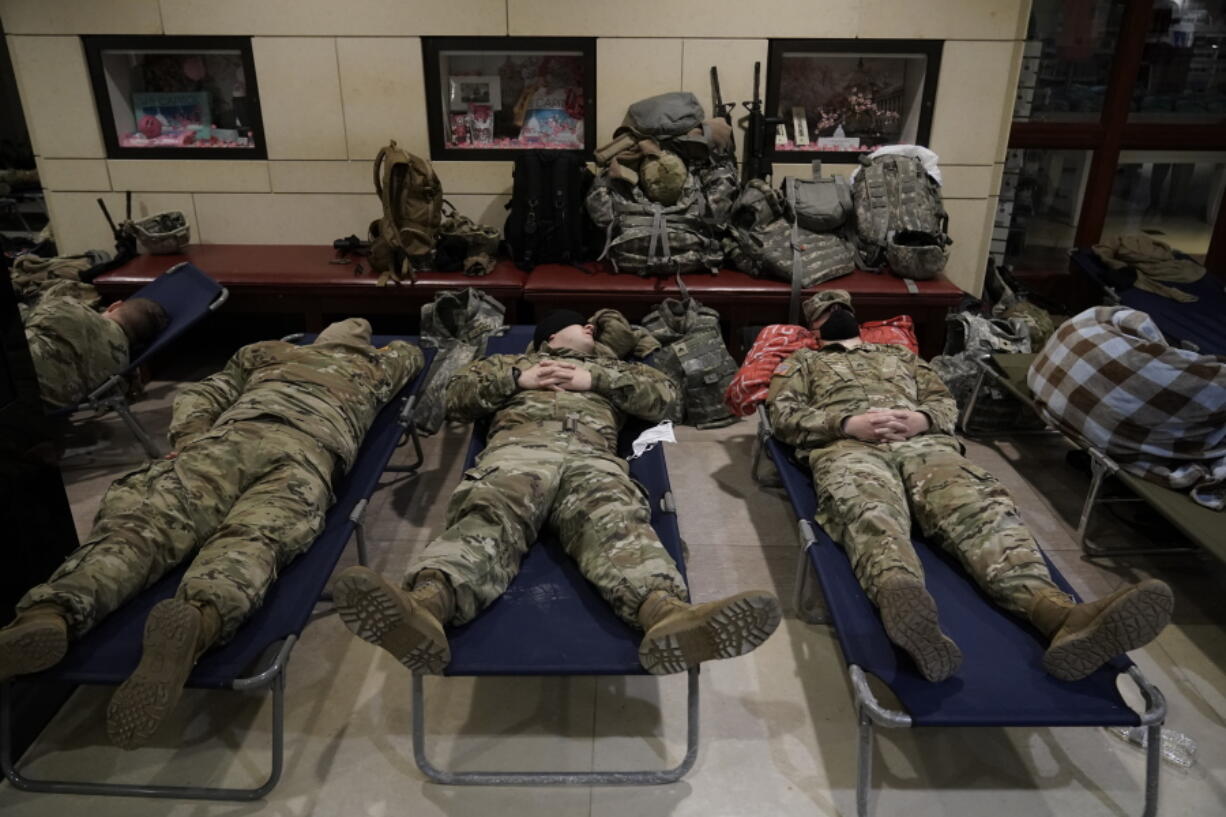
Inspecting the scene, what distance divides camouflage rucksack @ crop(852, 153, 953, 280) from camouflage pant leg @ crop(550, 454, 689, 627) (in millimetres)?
2581

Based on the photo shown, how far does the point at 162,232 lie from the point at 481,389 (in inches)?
118

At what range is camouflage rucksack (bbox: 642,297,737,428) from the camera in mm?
4055

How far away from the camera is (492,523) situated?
2379 millimetres

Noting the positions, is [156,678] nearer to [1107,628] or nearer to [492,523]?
[492,523]

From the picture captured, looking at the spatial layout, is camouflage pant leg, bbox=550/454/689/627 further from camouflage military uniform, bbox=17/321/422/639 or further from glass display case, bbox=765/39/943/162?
glass display case, bbox=765/39/943/162

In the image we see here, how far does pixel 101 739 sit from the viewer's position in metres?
2.31

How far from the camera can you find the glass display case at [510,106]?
4953 millimetres

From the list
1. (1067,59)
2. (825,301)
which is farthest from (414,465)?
(1067,59)

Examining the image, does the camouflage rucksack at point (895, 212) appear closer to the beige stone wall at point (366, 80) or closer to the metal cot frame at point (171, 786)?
the beige stone wall at point (366, 80)

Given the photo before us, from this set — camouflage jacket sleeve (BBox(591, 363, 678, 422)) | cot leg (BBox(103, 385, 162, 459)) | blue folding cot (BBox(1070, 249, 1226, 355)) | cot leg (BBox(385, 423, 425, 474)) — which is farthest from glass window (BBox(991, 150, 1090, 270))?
cot leg (BBox(103, 385, 162, 459))

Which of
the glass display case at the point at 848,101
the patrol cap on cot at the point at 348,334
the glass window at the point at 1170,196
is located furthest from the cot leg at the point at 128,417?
the glass window at the point at 1170,196

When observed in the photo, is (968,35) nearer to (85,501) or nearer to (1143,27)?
(1143,27)

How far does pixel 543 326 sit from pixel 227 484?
1283 millimetres

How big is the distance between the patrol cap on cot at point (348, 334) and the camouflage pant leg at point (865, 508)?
1.79 meters
